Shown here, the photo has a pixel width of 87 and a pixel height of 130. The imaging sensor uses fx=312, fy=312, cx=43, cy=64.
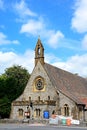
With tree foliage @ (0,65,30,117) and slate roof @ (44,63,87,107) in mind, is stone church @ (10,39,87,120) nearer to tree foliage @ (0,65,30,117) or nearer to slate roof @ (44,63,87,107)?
slate roof @ (44,63,87,107)

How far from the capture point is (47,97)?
207ft

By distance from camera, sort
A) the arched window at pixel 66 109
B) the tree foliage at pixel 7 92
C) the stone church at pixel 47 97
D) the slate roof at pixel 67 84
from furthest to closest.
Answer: the tree foliage at pixel 7 92
the slate roof at pixel 67 84
the arched window at pixel 66 109
the stone church at pixel 47 97

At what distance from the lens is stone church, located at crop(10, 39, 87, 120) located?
59938mm

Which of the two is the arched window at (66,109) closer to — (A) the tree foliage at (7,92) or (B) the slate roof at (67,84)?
(B) the slate roof at (67,84)

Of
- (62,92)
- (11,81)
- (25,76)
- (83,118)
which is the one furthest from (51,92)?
(25,76)

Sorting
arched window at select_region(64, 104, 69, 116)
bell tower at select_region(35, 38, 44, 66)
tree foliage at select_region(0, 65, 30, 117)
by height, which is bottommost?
arched window at select_region(64, 104, 69, 116)

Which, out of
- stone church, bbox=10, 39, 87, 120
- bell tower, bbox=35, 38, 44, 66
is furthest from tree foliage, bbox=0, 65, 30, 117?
Result: bell tower, bbox=35, 38, 44, 66

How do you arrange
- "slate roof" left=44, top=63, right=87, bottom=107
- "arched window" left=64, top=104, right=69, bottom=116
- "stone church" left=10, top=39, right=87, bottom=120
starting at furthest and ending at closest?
"slate roof" left=44, top=63, right=87, bottom=107 → "arched window" left=64, top=104, right=69, bottom=116 → "stone church" left=10, top=39, right=87, bottom=120

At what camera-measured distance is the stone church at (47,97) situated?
2360 inches

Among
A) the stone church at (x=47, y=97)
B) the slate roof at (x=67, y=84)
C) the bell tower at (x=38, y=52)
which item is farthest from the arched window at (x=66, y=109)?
the bell tower at (x=38, y=52)

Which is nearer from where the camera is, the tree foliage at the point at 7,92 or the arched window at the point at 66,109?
the arched window at the point at 66,109

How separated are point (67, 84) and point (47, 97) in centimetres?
719

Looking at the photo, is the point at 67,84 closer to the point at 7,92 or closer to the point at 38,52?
the point at 38,52

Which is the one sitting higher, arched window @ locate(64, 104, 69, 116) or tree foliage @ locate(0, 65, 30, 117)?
tree foliage @ locate(0, 65, 30, 117)
